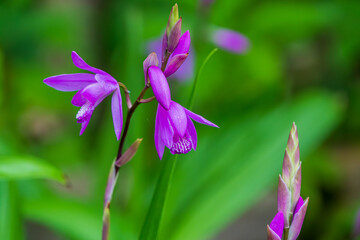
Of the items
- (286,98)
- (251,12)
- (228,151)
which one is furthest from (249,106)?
(251,12)

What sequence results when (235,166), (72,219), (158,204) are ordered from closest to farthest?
(158,204) < (72,219) < (235,166)

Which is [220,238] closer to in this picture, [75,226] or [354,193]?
[354,193]

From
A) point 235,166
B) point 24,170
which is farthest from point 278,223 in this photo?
point 235,166

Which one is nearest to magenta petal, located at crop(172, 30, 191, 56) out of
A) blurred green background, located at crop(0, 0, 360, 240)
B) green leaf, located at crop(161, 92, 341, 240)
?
blurred green background, located at crop(0, 0, 360, 240)

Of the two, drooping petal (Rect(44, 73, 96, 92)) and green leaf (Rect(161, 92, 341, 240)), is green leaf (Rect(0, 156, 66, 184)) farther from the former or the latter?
green leaf (Rect(161, 92, 341, 240))

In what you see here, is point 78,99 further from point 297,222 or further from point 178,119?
point 297,222

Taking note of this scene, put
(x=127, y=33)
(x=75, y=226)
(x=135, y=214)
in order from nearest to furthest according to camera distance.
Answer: (x=75, y=226) → (x=135, y=214) → (x=127, y=33)
